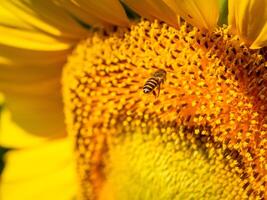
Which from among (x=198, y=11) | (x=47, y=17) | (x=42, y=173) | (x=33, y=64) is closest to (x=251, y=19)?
(x=198, y=11)

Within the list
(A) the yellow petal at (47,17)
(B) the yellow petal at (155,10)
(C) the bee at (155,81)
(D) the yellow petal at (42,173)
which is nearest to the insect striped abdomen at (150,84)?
(C) the bee at (155,81)

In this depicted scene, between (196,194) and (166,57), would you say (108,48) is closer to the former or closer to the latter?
(166,57)

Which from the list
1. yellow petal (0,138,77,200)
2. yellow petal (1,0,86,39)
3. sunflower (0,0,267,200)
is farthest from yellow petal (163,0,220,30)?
yellow petal (0,138,77,200)

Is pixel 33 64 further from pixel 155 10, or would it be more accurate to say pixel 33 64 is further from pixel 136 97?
pixel 155 10

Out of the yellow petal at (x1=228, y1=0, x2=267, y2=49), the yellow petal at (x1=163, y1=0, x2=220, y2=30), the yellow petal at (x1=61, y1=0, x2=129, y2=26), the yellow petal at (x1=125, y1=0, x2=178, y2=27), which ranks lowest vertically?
the yellow petal at (x1=228, y1=0, x2=267, y2=49)

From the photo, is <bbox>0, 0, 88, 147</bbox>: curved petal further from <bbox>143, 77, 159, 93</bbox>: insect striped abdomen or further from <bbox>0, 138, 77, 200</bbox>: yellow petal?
<bbox>143, 77, 159, 93</bbox>: insect striped abdomen

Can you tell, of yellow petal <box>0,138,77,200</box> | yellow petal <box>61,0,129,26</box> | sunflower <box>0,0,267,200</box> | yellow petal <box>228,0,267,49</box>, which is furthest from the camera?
yellow petal <box>0,138,77,200</box>

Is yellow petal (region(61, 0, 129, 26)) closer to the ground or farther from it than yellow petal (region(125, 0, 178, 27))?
farther from it

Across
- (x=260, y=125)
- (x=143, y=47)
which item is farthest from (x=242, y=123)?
(x=143, y=47)

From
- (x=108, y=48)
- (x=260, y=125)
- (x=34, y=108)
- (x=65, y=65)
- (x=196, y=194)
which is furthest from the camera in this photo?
(x=34, y=108)
